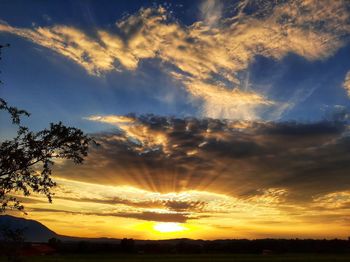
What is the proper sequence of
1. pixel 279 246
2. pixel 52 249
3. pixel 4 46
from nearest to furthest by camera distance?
pixel 4 46
pixel 52 249
pixel 279 246

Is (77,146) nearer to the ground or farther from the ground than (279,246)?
nearer to the ground

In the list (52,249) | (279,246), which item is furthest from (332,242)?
(52,249)

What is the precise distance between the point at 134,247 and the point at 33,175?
6150 inches

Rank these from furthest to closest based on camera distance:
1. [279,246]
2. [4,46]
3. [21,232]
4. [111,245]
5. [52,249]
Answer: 1. [279,246]
2. [111,245]
3. [52,249]
4. [21,232]
5. [4,46]

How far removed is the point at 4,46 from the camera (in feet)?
58.2

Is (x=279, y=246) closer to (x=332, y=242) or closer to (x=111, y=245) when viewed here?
(x=332, y=242)

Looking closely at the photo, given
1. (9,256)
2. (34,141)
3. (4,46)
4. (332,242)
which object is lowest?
(9,256)

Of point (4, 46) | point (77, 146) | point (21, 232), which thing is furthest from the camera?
point (21, 232)

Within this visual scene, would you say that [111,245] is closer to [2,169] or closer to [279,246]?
[279,246]

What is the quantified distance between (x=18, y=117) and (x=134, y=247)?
516 ft

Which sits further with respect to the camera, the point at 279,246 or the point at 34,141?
the point at 279,246

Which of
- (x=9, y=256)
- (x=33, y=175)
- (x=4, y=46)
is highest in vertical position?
(x=4, y=46)

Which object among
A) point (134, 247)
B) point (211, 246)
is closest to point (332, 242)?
point (211, 246)

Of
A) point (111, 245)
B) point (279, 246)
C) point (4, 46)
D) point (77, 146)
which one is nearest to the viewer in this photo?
point (4, 46)
